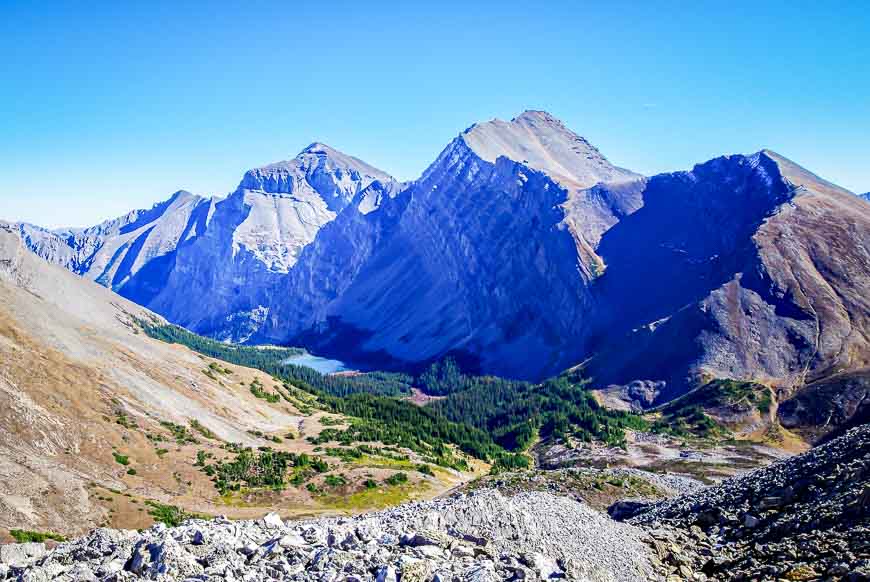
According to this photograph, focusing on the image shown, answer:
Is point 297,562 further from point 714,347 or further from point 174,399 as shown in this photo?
point 714,347

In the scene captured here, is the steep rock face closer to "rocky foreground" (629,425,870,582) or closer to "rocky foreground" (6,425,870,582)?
"rocky foreground" (629,425,870,582)

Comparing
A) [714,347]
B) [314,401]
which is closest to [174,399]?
[314,401]

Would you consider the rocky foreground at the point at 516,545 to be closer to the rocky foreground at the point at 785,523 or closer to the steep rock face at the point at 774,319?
→ the rocky foreground at the point at 785,523

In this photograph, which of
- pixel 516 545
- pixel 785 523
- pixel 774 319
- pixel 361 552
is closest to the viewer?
pixel 361 552

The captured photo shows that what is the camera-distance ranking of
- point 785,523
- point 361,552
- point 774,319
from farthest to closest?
point 774,319, point 785,523, point 361,552

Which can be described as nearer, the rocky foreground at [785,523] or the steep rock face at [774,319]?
the rocky foreground at [785,523]

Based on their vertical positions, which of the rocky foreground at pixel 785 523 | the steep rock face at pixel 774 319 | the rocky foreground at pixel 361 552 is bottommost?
the rocky foreground at pixel 361 552

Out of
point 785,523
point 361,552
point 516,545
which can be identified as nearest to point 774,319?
point 785,523

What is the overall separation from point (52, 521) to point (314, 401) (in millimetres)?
83548

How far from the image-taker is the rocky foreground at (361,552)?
24531 mm

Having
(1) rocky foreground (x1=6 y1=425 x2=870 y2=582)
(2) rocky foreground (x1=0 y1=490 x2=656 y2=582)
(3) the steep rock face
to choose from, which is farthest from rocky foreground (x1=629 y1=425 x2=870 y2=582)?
(3) the steep rock face

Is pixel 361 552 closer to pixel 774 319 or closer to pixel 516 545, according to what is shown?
pixel 516 545

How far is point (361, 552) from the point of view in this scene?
25.8m

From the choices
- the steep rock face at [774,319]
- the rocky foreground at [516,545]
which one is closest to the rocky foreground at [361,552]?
the rocky foreground at [516,545]
